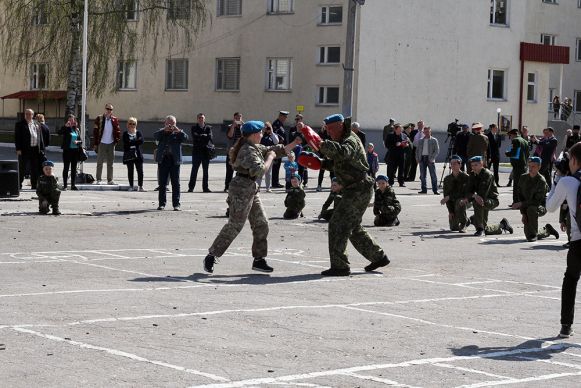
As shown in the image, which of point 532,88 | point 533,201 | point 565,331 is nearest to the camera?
point 565,331

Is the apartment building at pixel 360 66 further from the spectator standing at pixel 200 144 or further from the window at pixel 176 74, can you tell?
the spectator standing at pixel 200 144

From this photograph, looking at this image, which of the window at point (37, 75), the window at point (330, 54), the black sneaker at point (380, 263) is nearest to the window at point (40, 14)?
the window at point (330, 54)

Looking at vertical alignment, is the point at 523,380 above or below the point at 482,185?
below

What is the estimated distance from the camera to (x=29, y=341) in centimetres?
1046

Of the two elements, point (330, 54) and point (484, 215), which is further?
point (330, 54)

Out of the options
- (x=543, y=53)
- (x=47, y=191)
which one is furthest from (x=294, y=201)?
(x=543, y=53)

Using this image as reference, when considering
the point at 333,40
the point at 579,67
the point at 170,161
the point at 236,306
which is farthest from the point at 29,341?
the point at 579,67

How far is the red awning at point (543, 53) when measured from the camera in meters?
59.9

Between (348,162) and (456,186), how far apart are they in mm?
8467

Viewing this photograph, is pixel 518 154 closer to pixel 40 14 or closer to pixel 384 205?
pixel 384 205

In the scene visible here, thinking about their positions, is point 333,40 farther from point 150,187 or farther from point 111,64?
point 150,187

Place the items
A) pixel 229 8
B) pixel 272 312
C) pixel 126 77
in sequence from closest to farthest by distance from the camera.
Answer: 1. pixel 272 312
2. pixel 229 8
3. pixel 126 77

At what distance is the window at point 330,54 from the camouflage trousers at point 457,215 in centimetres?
3018

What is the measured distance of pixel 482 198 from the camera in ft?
76.8
